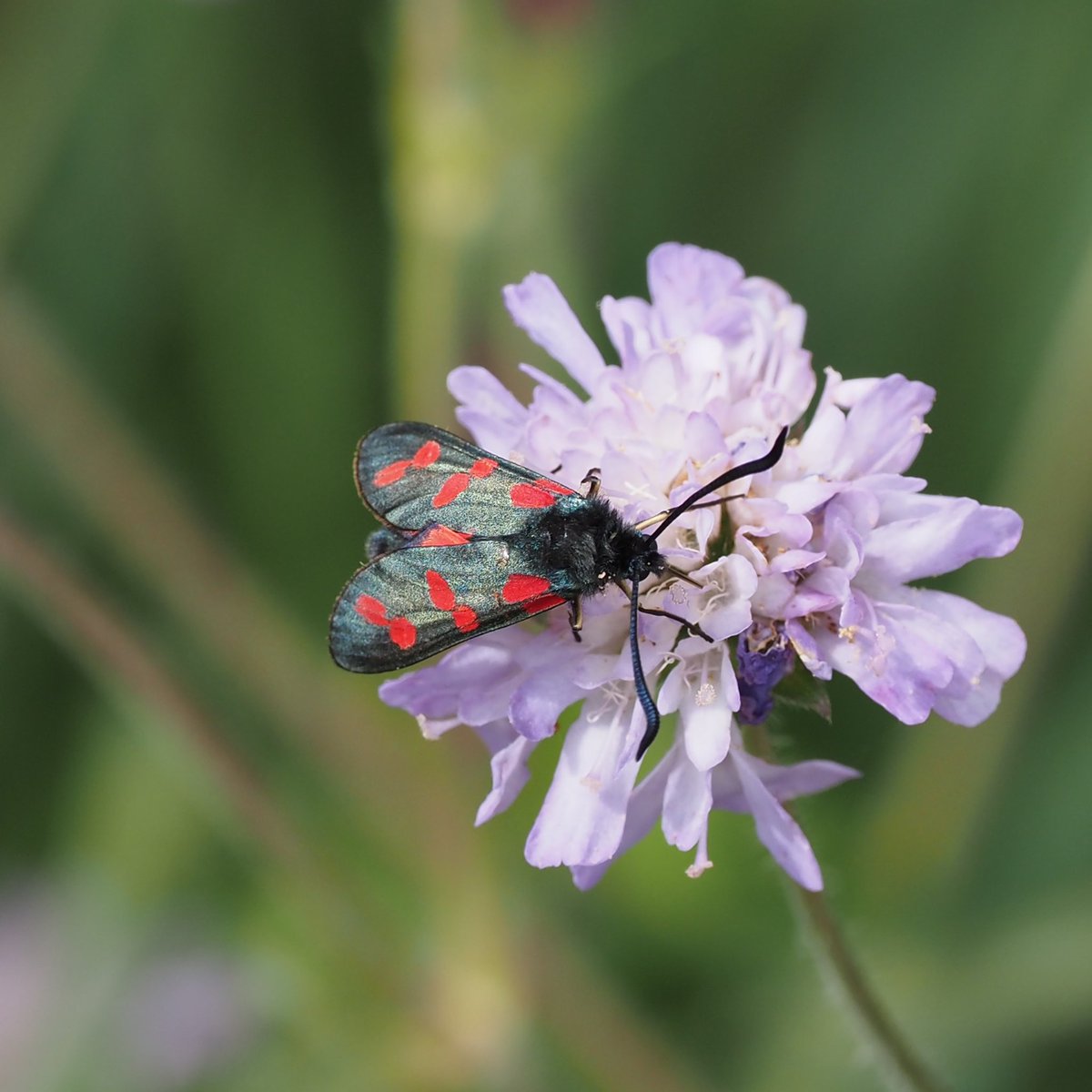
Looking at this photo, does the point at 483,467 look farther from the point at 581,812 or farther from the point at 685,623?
the point at 581,812

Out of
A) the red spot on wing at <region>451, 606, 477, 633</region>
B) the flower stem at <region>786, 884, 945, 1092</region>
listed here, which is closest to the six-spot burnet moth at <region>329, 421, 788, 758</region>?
the red spot on wing at <region>451, 606, 477, 633</region>

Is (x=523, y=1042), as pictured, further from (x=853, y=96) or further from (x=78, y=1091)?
(x=853, y=96)

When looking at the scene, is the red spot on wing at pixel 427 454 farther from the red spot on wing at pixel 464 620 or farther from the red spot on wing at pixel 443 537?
the red spot on wing at pixel 464 620

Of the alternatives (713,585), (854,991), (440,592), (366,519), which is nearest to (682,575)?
(713,585)

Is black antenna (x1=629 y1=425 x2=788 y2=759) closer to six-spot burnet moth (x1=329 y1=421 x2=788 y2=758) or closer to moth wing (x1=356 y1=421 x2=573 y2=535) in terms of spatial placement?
six-spot burnet moth (x1=329 y1=421 x2=788 y2=758)

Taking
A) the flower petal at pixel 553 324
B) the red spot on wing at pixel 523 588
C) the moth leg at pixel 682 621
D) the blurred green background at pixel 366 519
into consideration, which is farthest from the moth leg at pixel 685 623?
the blurred green background at pixel 366 519

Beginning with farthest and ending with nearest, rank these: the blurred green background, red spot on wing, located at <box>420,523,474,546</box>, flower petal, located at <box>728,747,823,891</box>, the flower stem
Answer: the blurred green background
red spot on wing, located at <box>420,523,474,546</box>
the flower stem
flower petal, located at <box>728,747,823,891</box>
